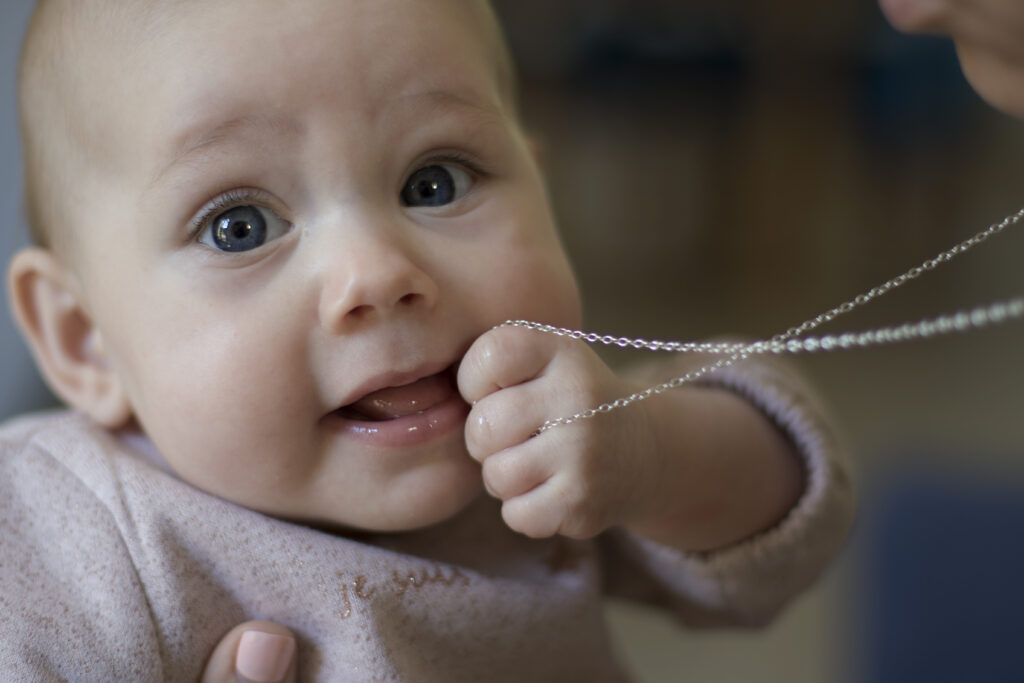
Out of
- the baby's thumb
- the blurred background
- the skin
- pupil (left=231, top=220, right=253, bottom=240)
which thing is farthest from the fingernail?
the blurred background

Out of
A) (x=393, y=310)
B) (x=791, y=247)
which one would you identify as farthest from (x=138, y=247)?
(x=791, y=247)

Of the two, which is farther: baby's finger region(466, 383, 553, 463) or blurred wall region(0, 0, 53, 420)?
Answer: blurred wall region(0, 0, 53, 420)

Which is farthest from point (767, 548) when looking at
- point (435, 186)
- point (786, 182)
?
point (786, 182)

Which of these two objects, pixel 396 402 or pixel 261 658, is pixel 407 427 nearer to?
pixel 396 402

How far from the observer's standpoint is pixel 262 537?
615mm

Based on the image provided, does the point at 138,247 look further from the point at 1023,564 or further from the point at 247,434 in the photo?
the point at 1023,564

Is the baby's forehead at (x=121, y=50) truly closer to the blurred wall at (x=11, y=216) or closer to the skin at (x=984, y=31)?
the skin at (x=984, y=31)

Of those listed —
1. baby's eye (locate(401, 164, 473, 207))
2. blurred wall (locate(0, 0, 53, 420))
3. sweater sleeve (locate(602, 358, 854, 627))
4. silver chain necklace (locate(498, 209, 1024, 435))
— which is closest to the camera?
silver chain necklace (locate(498, 209, 1024, 435))

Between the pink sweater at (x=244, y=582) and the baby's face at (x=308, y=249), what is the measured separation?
0.12ft

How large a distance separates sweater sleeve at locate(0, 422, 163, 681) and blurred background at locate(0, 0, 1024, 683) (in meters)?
1.89

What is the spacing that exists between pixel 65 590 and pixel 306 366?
7.9 inches

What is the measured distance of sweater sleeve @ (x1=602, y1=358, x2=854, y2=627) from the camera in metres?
0.74

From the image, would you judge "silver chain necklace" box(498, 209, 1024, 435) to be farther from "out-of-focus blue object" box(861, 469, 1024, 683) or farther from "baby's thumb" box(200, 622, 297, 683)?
"out-of-focus blue object" box(861, 469, 1024, 683)

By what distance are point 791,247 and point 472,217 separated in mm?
2850
